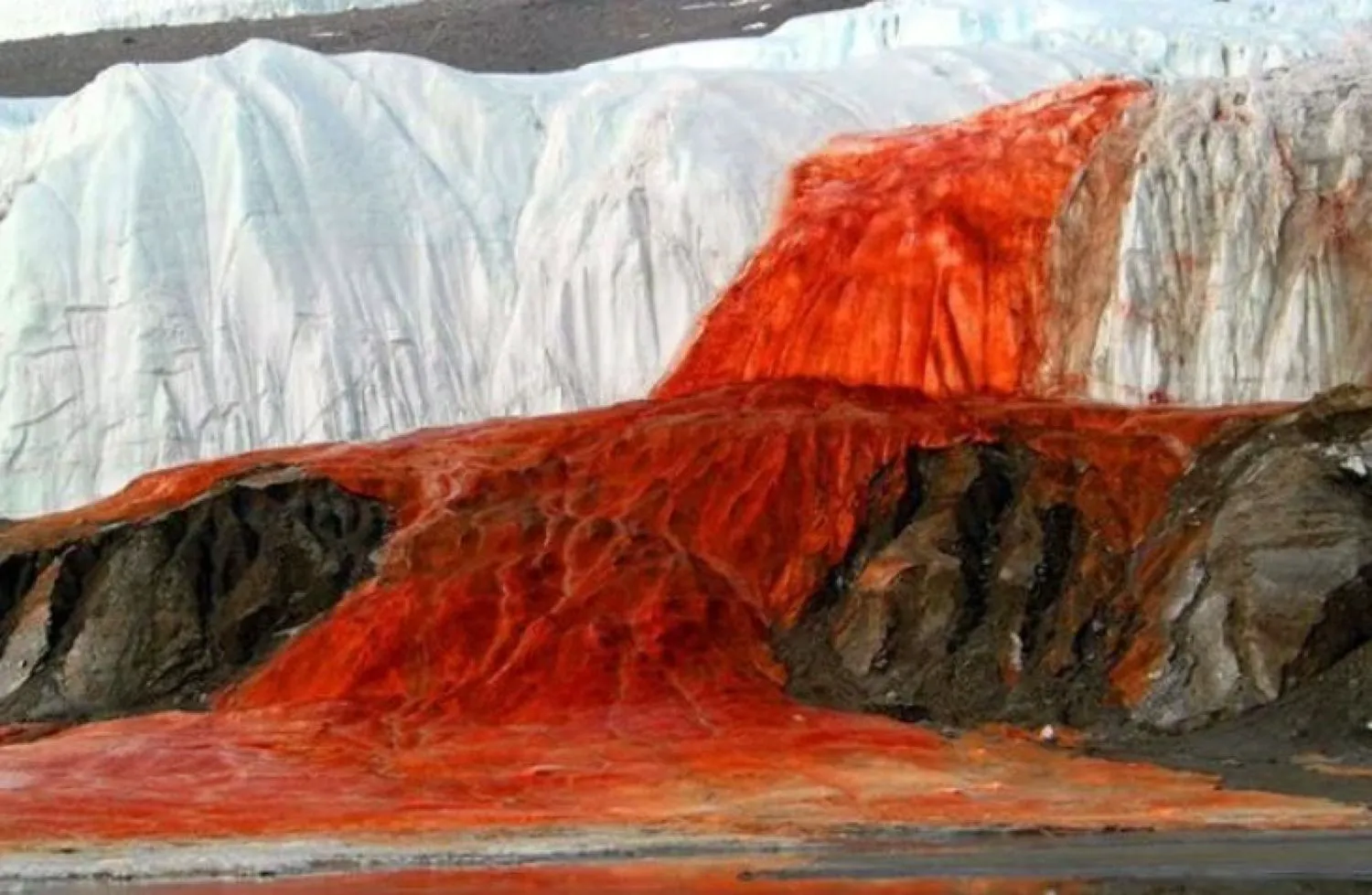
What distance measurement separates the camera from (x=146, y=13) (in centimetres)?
10319

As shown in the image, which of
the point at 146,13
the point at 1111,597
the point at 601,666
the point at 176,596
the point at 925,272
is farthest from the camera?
the point at 146,13

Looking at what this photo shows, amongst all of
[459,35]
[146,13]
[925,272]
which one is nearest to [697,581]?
[925,272]

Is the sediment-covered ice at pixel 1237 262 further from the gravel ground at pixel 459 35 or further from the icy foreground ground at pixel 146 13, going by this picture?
the icy foreground ground at pixel 146 13

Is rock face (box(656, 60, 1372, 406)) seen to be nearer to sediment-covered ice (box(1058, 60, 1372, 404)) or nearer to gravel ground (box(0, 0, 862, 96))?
sediment-covered ice (box(1058, 60, 1372, 404))

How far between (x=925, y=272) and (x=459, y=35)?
41.3 m

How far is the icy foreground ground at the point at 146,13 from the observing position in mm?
103000

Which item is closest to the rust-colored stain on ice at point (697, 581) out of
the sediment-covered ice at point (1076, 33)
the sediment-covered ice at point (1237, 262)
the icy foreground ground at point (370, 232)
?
the sediment-covered ice at point (1237, 262)

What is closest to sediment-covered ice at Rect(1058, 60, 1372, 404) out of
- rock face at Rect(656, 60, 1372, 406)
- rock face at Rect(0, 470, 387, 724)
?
rock face at Rect(656, 60, 1372, 406)

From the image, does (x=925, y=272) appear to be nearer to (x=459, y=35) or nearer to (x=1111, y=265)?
(x=1111, y=265)

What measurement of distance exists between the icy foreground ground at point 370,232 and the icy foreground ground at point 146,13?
35.1 metres

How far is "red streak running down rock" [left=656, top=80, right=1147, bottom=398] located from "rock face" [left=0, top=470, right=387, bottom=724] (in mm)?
9289

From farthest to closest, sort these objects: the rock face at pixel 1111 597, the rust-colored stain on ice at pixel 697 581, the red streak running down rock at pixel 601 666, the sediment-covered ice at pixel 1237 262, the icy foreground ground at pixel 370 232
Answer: the icy foreground ground at pixel 370 232
the sediment-covered ice at pixel 1237 262
the rock face at pixel 1111 597
the rust-colored stain on ice at pixel 697 581
the red streak running down rock at pixel 601 666

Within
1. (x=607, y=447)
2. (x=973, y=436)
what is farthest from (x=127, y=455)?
(x=973, y=436)

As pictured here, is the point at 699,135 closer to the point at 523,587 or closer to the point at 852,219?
the point at 852,219
